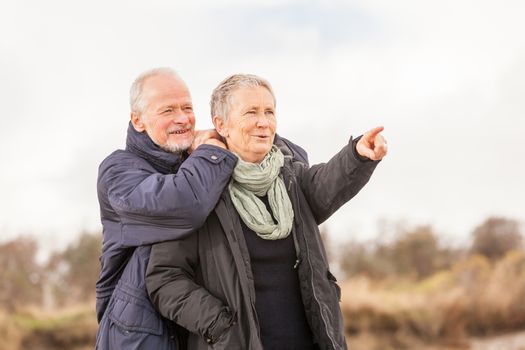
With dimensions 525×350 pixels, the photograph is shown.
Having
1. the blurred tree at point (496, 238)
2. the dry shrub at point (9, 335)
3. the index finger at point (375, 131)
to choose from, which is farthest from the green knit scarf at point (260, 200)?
the blurred tree at point (496, 238)

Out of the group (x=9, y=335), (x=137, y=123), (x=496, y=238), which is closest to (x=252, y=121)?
(x=137, y=123)

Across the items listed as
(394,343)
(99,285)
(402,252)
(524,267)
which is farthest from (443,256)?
(99,285)

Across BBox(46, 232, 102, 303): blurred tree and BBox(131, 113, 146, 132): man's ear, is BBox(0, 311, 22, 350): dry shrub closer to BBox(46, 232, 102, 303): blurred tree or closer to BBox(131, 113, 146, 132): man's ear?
BBox(46, 232, 102, 303): blurred tree

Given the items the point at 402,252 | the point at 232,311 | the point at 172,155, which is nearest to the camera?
the point at 232,311

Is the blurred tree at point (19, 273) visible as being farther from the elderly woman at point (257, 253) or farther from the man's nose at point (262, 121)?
the man's nose at point (262, 121)

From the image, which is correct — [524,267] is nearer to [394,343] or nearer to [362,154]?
[394,343]

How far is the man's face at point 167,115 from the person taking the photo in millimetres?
3434

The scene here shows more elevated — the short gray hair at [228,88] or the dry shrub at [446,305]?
the short gray hair at [228,88]

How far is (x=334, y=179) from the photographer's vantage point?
3.30 m

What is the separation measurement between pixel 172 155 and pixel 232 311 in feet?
2.51

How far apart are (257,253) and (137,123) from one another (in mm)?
843

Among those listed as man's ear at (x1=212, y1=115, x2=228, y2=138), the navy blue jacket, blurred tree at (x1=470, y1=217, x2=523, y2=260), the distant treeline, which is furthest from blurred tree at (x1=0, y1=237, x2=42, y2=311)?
man's ear at (x1=212, y1=115, x2=228, y2=138)

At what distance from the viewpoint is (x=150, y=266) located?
10.6 ft

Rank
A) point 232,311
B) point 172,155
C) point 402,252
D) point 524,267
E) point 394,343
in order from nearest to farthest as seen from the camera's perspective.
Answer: point 232,311
point 172,155
point 394,343
point 524,267
point 402,252
